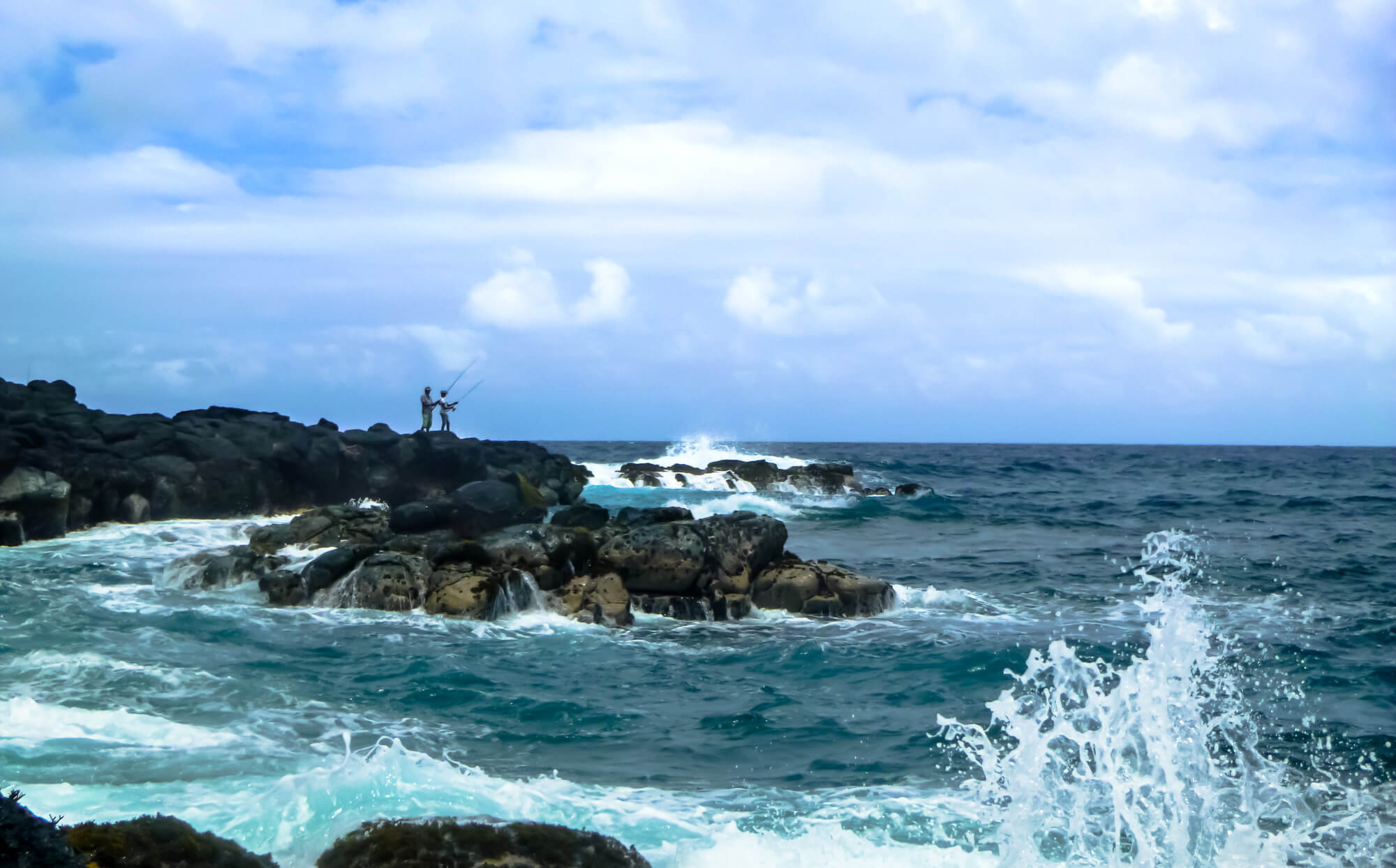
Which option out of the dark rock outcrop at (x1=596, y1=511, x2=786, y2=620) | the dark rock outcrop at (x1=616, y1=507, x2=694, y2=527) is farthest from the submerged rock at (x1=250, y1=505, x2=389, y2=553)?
the dark rock outcrop at (x1=596, y1=511, x2=786, y2=620)

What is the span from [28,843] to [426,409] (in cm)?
2959

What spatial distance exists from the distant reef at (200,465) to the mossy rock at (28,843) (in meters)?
18.3

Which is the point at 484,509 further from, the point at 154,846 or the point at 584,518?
the point at 154,846

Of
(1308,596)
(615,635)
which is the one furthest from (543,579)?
(1308,596)

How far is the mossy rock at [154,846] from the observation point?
16.4 ft

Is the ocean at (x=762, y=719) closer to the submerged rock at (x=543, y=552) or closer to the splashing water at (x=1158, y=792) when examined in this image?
the splashing water at (x=1158, y=792)

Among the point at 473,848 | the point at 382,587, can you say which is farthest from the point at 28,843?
the point at 382,587

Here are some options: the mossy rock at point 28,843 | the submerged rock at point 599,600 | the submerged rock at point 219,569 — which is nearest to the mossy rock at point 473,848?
the mossy rock at point 28,843

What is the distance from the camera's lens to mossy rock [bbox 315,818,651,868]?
18.1 feet

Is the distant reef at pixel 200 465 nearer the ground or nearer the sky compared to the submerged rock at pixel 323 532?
nearer the sky

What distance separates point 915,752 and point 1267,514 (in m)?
27.2

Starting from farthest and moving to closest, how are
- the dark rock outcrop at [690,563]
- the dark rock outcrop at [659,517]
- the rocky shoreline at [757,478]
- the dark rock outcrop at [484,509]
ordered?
the rocky shoreline at [757,478] < the dark rock outcrop at [484,509] < the dark rock outcrop at [659,517] < the dark rock outcrop at [690,563]

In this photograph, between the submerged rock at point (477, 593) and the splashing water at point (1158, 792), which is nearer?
the splashing water at point (1158, 792)

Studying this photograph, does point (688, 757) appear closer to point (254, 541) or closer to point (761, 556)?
point (761, 556)
